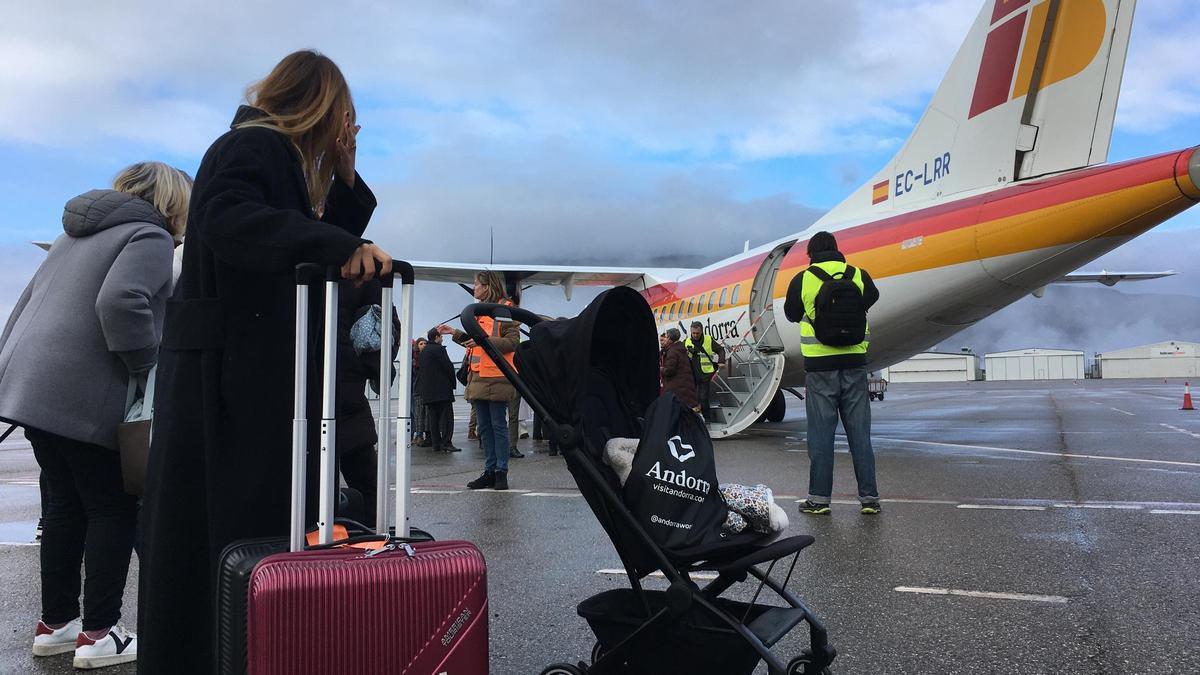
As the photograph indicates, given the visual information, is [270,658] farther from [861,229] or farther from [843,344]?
[861,229]

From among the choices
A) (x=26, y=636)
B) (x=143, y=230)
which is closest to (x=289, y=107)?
(x=143, y=230)

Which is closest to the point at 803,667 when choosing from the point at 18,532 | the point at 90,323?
the point at 90,323

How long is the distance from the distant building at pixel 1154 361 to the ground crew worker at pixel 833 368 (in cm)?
8088

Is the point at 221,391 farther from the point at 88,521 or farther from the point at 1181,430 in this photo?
the point at 1181,430

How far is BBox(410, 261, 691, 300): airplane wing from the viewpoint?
61.8 feet

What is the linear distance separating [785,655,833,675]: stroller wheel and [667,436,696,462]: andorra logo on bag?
0.70 m

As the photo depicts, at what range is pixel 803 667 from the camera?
2418 millimetres

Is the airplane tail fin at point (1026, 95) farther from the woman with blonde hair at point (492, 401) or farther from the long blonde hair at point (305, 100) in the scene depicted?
the long blonde hair at point (305, 100)

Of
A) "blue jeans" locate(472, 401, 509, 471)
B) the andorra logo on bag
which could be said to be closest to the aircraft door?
"blue jeans" locate(472, 401, 509, 471)

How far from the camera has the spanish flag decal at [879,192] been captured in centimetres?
1024

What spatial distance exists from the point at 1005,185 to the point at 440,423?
7692 mm

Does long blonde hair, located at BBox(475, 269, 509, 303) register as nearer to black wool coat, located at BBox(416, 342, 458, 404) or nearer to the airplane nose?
black wool coat, located at BBox(416, 342, 458, 404)

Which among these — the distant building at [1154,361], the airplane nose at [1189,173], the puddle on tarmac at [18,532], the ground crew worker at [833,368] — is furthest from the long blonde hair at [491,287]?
the distant building at [1154,361]

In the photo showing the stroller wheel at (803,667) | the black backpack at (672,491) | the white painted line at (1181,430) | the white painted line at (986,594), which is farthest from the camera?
the white painted line at (1181,430)
